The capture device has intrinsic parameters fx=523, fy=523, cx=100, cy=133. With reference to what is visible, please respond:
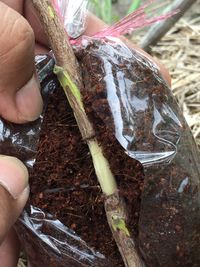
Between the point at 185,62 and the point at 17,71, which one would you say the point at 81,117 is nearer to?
the point at 17,71

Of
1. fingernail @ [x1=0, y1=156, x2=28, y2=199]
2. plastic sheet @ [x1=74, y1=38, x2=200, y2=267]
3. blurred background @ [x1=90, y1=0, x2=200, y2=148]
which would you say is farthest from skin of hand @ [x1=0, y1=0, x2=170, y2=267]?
blurred background @ [x1=90, y1=0, x2=200, y2=148]

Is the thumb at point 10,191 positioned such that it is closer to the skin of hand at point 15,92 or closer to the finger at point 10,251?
the skin of hand at point 15,92

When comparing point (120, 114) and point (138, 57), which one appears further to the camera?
point (138, 57)

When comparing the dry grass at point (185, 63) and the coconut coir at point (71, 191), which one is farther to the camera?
the dry grass at point (185, 63)

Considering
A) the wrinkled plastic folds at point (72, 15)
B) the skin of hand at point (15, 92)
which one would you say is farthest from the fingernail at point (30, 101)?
the wrinkled plastic folds at point (72, 15)

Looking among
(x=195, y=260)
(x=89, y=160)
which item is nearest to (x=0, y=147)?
(x=89, y=160)

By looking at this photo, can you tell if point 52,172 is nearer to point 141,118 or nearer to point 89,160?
point 89,160

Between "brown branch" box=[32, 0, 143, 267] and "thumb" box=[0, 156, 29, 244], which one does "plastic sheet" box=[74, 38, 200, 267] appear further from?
"thumb" box=[0, 156, 29, 244]

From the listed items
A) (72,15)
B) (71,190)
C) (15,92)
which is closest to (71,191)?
(71,190)
